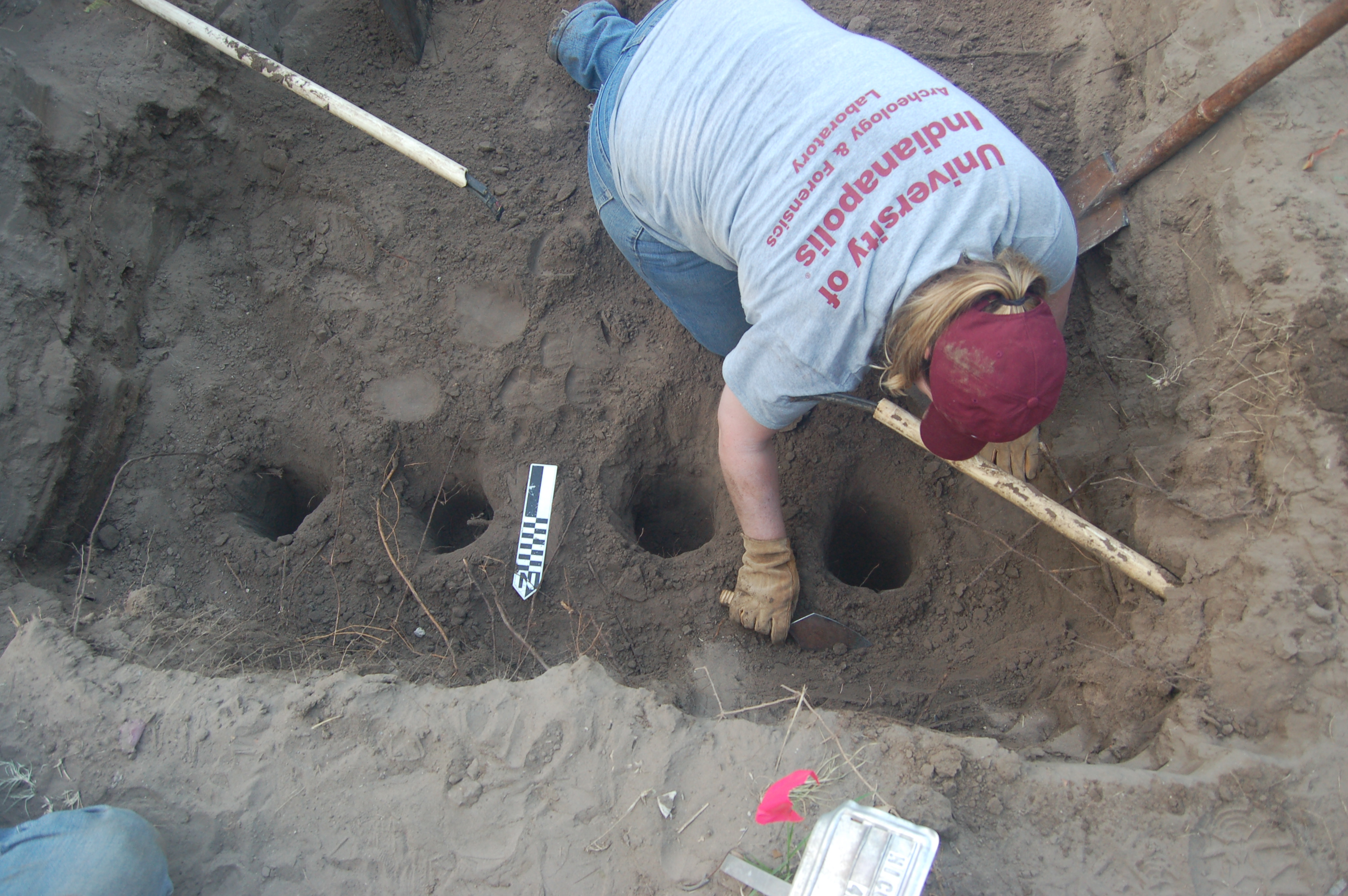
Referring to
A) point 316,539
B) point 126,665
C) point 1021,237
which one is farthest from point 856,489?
point 126,665

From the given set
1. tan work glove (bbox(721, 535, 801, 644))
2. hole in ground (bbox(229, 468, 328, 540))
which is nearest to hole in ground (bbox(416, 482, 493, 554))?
hole in ground (bbox(229, 468, 328, 540))

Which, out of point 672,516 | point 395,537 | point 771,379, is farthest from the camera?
point 672,516

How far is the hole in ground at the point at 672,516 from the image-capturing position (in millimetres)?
2568

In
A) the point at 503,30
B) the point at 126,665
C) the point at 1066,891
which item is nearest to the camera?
the point at 1066,891

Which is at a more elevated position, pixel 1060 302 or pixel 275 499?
pixel 1060 302

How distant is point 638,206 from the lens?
1.94 m

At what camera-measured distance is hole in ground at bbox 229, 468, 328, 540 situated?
2396 millimetres

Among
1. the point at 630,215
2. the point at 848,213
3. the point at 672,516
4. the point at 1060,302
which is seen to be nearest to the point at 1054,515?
the point at 1060,302

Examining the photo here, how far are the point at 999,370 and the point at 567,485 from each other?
1.50 m

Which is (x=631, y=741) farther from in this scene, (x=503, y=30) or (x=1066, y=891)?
(x=503, y=30)

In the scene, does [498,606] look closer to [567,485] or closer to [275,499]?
[567,485]

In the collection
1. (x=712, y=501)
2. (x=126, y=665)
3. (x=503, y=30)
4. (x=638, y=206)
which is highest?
(x=503, y=30)

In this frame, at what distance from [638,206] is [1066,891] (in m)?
1.87

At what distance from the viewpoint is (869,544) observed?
8.51ft
